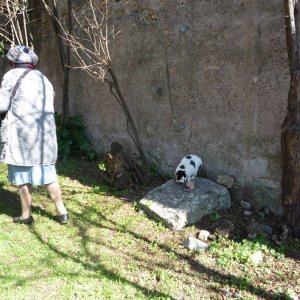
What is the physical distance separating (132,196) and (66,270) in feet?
5.24

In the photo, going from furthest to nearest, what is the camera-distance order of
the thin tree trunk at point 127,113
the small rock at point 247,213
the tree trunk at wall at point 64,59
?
1. the tree trunk at wall at point 64,59
2. the thin tree trunk at point 127,113
3. the small rock at point 247,213

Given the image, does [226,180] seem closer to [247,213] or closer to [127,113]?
[247,213]

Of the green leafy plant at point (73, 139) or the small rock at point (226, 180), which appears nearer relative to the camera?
the small rock at point (226, 180)

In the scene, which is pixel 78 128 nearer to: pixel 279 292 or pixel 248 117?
pixel 248 117

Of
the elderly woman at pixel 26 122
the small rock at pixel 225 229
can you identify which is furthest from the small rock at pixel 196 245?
the elderly woman at pixel 26 122

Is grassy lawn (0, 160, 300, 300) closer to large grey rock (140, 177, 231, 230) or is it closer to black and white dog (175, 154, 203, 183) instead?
large grey rock (140, 177, 231, 230)

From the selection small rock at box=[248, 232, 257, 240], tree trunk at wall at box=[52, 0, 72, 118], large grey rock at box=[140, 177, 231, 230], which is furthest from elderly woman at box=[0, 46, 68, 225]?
tree trunk at wall at box=[52, 0, 72, 118]

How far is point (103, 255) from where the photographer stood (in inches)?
133

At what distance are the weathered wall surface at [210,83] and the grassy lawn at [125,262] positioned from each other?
0.89m

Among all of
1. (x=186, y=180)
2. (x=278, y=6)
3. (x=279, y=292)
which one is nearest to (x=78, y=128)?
(x=186, y=180)

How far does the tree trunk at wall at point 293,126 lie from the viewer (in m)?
3.30

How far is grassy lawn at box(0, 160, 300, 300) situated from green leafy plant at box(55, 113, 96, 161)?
1.79 metres

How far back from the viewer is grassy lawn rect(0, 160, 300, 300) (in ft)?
9.59

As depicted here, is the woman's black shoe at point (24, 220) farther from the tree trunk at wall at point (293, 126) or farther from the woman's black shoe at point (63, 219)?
the tree trunk at wall at point (293, 126)
